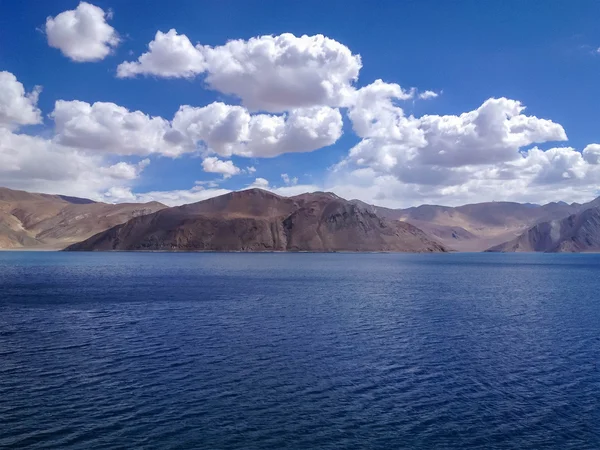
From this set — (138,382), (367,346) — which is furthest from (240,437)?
(367,346)

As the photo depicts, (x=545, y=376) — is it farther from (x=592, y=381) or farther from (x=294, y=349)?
(x=294, y=349)

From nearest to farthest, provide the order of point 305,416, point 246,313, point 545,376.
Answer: point 305,416 → point 545,376 → point 246,313

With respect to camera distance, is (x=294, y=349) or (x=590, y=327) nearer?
(x=294, y=349)

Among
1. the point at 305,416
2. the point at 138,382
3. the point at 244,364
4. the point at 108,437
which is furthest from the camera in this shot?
the point at 244,364

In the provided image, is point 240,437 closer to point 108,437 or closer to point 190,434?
point 190,434

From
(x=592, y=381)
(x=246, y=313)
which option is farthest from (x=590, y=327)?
(x=246, y=313)

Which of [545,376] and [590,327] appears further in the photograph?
[590,327]
